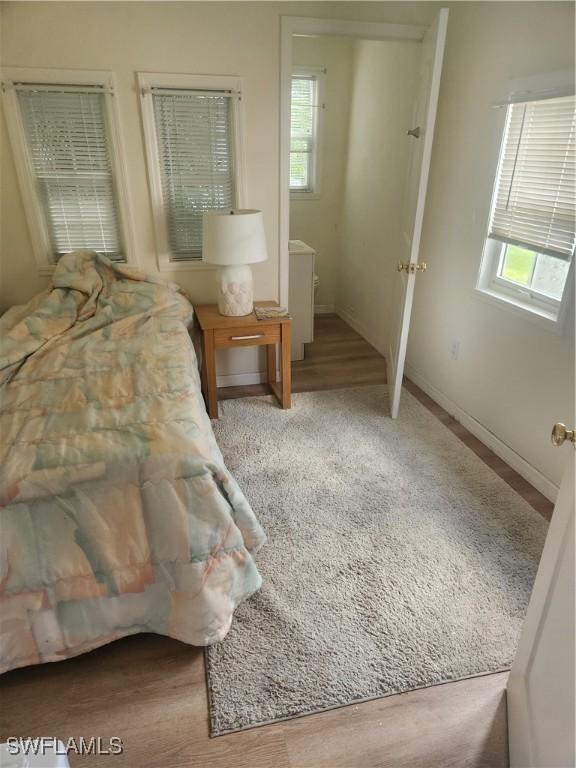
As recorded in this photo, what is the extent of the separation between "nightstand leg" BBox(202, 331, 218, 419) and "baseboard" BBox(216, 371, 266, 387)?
407mm

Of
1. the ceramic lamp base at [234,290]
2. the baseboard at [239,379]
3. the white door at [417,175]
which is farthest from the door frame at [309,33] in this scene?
the baseboard at [239,379]

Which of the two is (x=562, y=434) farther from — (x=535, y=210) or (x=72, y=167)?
(x=72, y=167)

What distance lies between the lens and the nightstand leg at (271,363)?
3249 millimetres

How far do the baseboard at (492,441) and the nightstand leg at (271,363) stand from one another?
1.02 metres

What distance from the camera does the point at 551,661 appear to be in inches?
43.0

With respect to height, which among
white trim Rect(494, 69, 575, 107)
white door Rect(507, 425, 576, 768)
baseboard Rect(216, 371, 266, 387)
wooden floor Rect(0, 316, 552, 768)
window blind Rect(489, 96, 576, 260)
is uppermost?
white trim Rect(494, 69, 575, 107)

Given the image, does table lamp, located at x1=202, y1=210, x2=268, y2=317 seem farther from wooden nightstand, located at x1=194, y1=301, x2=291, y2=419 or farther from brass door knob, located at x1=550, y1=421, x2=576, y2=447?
brass door knob, located at x1=550, y1=421, x2=576, y2=447

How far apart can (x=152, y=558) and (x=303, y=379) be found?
7.10ft

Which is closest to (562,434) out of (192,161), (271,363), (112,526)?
(112,526)

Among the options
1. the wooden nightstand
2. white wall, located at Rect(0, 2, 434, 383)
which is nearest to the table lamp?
the wooden nightstand

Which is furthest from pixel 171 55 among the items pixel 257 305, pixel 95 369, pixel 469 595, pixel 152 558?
pixel 469 595

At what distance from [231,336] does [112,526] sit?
5.07 ft

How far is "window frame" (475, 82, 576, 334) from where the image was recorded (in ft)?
6.70

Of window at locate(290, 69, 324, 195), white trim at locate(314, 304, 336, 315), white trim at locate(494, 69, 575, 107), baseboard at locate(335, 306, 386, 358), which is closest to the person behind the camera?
white trim at locate(494, 69, 575, 107)
